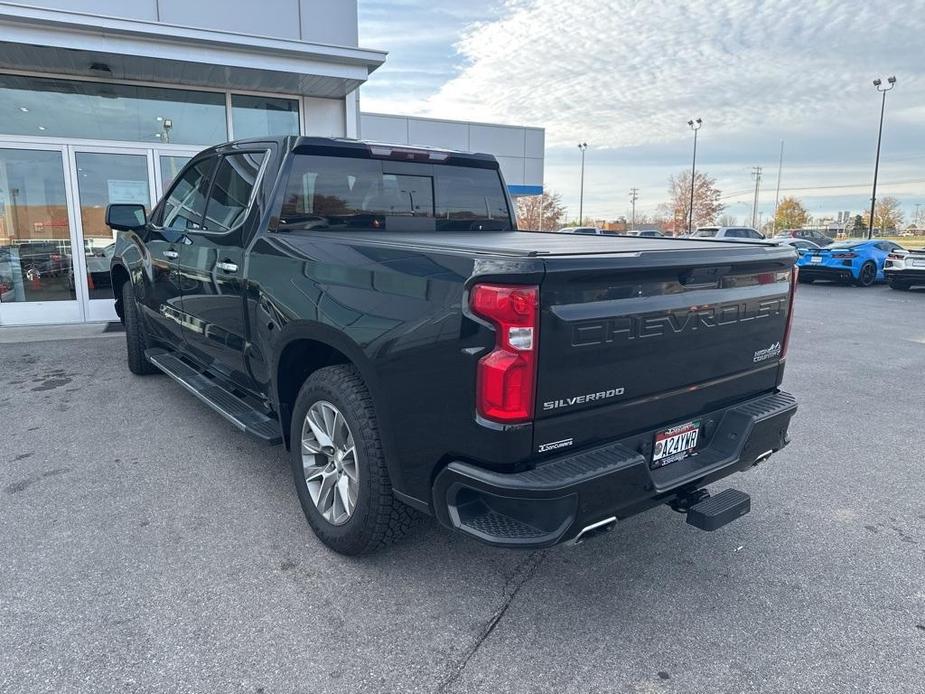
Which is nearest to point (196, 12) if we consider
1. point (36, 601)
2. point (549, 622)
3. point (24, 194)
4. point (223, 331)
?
point (24, 194)

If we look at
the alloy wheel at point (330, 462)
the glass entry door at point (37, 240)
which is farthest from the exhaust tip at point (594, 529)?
the glass entry door at point (37, 240)

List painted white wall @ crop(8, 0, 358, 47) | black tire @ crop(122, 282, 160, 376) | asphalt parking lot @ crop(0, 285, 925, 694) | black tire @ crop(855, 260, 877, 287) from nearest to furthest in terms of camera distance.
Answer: asphalt parking lot @ crop(0, 285, 925, 694)
black tire @ crop(122, 282, 160, 376)
painted white wall @ crop(8, 0, 358, 47)
black tire @ crop(855, 260, 877, 287)

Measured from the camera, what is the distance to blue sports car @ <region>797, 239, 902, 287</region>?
57.7 ft

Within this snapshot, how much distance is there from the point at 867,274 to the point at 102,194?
19093 mm

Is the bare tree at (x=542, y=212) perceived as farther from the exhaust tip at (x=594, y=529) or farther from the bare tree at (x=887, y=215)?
the exhaust tip at (x=594, y=529)

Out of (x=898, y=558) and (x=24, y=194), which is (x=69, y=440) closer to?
(x=898, y=558)

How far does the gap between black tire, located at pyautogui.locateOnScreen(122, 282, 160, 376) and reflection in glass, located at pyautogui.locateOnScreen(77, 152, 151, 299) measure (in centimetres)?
378

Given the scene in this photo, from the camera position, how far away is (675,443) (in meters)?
2.69

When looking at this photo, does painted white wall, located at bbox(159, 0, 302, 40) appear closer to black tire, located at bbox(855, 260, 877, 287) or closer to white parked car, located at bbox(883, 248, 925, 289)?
white parked car, located at bbox(883, 248, 925, 289)

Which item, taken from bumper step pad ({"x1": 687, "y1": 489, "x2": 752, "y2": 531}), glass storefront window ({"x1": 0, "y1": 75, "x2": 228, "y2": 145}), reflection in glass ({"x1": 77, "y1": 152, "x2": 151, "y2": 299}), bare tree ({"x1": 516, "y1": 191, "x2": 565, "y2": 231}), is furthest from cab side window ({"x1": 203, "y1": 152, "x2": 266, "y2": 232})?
bare tree ({"x1": 516, "y1": 191, "x2": 565, "y2": 231})

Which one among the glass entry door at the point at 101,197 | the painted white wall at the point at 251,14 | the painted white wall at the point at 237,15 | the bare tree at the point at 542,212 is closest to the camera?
the painted white wall at the point at 251,14

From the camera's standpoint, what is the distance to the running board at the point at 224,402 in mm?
3500

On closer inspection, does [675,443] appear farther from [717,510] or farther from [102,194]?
[102,194]

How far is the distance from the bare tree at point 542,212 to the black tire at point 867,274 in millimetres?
44390
